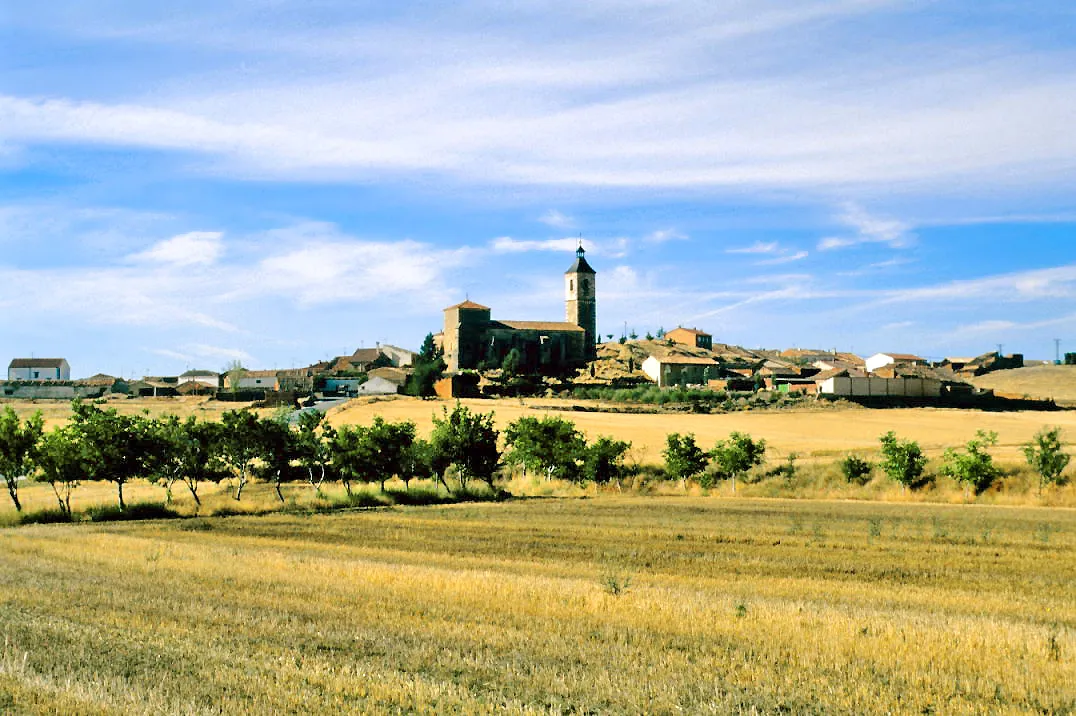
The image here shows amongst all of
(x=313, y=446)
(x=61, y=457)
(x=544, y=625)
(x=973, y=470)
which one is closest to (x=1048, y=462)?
(x=973, y=470)

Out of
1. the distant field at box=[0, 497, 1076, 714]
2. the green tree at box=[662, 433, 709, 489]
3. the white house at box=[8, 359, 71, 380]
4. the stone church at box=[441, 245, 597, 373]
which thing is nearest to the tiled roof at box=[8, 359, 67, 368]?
the white house at box=[8, 359, 71, 380]

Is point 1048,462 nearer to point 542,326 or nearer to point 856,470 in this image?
point 856,470

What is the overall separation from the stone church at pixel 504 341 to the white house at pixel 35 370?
85.9m

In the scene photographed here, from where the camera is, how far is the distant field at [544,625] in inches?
422

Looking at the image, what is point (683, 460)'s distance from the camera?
187 feet

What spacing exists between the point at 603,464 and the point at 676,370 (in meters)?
99.9

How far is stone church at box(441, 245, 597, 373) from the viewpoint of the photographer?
545ft

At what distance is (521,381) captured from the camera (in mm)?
144375

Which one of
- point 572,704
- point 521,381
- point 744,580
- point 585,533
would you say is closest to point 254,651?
point 572,704

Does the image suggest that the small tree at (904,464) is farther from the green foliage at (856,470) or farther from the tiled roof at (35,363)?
the tiled roof at (35,363)

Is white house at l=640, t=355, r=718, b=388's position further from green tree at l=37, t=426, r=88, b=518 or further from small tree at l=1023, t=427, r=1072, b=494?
green tree at l=37, t=426, r=88, b=518

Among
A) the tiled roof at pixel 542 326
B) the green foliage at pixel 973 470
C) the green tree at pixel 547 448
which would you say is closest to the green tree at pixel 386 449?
the green tree at pixel 547 448

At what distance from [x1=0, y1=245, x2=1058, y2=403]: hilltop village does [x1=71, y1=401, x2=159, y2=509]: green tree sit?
85338mm

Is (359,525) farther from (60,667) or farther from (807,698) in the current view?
(807,698)
